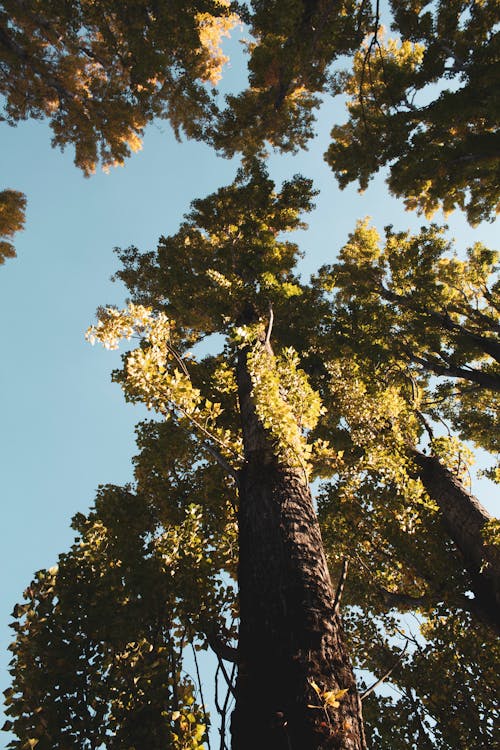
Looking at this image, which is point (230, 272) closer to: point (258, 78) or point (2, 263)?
point (258, 78)

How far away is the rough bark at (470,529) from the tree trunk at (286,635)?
3.62 meters

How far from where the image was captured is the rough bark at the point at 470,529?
216 inches

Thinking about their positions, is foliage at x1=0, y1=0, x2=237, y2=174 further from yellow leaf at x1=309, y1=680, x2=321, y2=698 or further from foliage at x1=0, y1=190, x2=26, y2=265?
yellow leaf at x1=309, y1=680, x2=321, y2=698

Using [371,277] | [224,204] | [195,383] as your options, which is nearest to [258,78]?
[224,204]

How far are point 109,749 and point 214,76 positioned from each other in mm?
17512

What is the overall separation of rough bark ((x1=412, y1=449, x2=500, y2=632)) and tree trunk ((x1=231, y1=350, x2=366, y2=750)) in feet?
11.9

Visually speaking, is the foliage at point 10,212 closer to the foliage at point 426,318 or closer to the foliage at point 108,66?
the foliage at point 108,66

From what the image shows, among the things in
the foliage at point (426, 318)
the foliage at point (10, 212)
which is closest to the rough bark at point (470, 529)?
the foliage at point (426, 318)

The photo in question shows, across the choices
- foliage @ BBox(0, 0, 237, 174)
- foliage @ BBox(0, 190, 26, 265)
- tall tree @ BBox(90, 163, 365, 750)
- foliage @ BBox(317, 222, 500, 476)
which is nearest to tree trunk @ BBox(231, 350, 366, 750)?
tall tree @ BBox(90, 163, 365, 750)

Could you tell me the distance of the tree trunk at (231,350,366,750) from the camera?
7.22ft

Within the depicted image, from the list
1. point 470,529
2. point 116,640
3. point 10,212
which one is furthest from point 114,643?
→ point 10,212

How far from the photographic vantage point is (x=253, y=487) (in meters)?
4.29

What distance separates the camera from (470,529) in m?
6.54

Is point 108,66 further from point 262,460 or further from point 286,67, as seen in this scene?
point 262,460
